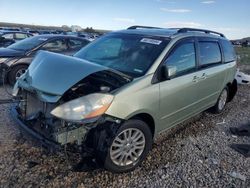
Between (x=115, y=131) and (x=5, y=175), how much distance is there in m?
1.46

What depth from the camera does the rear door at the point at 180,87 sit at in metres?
4.14

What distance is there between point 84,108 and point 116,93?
1.49ft

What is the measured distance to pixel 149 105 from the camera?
12.4ft

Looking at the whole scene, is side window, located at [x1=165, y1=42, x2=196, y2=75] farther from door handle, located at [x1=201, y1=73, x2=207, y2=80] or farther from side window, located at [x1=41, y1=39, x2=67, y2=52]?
side window, located at [x1=41, y1=39, x2=67, y2=52]

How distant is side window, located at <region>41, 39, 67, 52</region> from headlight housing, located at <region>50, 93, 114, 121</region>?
19.7ft

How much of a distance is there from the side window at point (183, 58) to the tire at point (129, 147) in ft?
3.58

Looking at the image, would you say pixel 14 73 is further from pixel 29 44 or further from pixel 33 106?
pixel 33 106

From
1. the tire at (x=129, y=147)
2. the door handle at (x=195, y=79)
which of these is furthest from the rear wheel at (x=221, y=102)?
the tire at (x=129, y=147)

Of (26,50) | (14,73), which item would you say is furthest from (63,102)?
(26,50)

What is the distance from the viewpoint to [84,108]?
3162 mm

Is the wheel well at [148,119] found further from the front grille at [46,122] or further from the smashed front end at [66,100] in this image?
the front grille at [46,122]

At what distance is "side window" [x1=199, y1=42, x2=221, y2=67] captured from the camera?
516 centimetres

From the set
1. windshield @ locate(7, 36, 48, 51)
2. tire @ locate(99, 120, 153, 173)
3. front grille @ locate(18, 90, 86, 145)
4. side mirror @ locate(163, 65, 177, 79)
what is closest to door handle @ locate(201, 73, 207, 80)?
side mirror @ locate(163, 65, 177, 79)

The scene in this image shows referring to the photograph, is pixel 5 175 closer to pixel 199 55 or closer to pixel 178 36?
pixel 178 36
